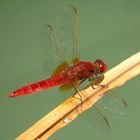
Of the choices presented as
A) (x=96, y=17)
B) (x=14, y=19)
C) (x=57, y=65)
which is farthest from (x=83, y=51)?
(x=57, y=65)

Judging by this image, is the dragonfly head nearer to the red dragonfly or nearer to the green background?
the red dragonfly

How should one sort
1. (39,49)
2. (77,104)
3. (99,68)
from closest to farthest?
(77,104) < (99,68) < (39,49)

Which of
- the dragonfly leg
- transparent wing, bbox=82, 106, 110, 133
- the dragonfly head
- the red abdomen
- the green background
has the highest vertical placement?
the green background

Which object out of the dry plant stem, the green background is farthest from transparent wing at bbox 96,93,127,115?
the green background

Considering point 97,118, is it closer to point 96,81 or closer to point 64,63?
point 96,81

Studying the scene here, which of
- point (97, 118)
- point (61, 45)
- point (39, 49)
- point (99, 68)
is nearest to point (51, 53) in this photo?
Result: point (61, 45)

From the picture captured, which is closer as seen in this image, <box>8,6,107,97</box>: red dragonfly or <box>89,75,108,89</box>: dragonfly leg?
<box>89,75,108,89</box>: dragonfly leg

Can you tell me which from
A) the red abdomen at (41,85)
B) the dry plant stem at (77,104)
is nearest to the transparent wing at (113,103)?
the dry plant stem at (77,104)
